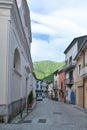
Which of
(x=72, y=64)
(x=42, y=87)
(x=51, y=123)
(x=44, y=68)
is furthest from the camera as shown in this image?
(x=44, y=68)

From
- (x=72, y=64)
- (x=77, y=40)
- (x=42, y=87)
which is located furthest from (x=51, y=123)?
(x=42, y=87)

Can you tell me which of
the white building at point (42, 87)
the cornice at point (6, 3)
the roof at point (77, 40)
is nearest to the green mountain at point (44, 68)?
the white building at point (42, 87)

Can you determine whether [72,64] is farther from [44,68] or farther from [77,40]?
[44,68]

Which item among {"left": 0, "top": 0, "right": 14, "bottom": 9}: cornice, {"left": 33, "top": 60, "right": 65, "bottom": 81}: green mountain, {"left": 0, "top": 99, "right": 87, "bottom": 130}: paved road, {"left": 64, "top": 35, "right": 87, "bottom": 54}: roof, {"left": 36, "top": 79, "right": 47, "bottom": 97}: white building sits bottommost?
{"left": 0, "top": 99, "right": 87, "bottom": 130}: paved road

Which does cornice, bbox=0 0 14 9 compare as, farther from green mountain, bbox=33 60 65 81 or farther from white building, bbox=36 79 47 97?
green mountain, bbox=33 60 65 81

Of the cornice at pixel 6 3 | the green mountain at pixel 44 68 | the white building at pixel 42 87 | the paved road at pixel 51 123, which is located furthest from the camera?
the green mountain at pixel 44 68

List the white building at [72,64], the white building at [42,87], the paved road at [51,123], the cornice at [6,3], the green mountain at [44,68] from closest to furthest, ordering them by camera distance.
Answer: the paved road at [51,123] < the cornice at [6,3] < the white building at [72,64] < the white building at [42,87] < the green mountain at [44,68]

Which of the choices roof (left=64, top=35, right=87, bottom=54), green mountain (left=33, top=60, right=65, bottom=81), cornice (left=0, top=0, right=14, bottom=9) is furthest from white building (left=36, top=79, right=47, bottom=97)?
cornice (left=0, top=0, right=14, bottom=9)

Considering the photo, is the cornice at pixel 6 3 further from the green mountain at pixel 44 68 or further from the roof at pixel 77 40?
the green mountain at pixel 44 68

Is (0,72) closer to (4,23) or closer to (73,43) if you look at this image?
(4,23)

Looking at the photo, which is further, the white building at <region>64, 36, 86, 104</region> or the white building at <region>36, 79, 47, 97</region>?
the white building at <region>36, 79, 47, 97</region>

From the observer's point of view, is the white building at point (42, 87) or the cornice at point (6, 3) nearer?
the cornice at point (6, 3)

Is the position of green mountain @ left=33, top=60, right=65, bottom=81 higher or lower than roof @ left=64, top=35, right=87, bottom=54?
higher

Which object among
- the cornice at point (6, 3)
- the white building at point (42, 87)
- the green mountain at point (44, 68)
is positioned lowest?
the white building at point (42, 87)
